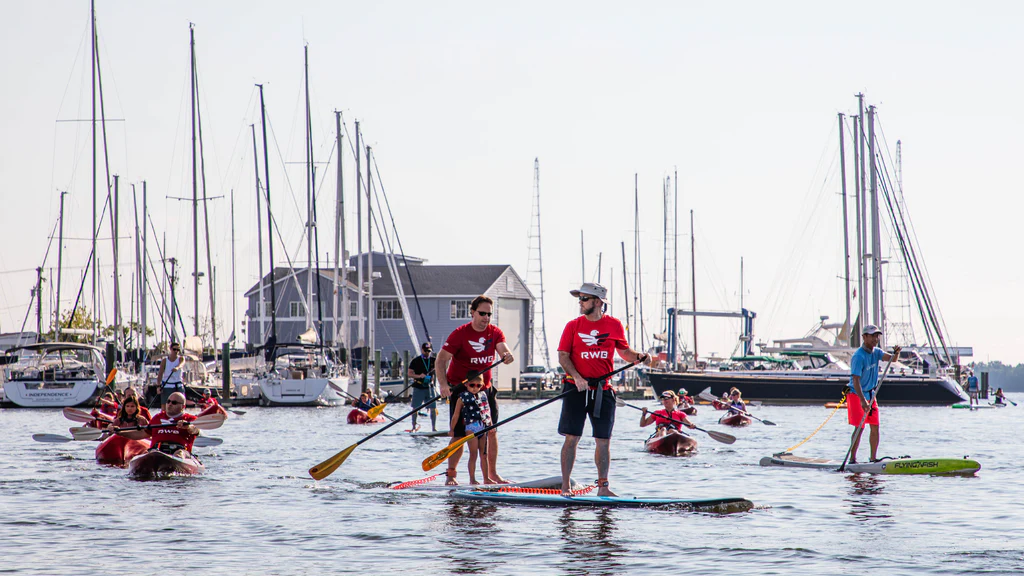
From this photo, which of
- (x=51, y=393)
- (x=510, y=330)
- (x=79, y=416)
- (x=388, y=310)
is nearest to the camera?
(x=79, y=416)

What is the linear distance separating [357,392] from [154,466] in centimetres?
3536

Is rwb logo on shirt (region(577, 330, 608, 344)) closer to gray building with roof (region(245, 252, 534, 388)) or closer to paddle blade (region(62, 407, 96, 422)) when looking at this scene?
paddle blade (region(62, 407, 96, 422))

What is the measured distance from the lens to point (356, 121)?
51719 millimetres

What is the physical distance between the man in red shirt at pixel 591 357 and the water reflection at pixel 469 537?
111 cm

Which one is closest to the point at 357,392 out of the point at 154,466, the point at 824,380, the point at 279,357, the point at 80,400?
the point at 279,357

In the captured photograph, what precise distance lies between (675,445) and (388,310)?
5639 cm

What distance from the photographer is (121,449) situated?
16469 mm

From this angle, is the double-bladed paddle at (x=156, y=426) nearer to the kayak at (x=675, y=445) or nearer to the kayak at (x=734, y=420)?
the kayak at (x=675, y=445)

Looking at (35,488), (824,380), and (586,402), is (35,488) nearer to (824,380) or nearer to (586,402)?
(586,402)

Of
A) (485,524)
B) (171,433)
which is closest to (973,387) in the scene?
(171,433)

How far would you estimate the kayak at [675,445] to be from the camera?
63.3ft

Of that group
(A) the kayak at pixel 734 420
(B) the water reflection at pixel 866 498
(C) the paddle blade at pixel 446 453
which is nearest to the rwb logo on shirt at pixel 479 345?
(C) the paddle blade at pixel 446 453

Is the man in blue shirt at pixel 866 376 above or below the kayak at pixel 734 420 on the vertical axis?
above

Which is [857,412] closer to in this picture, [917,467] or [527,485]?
[917,467]
